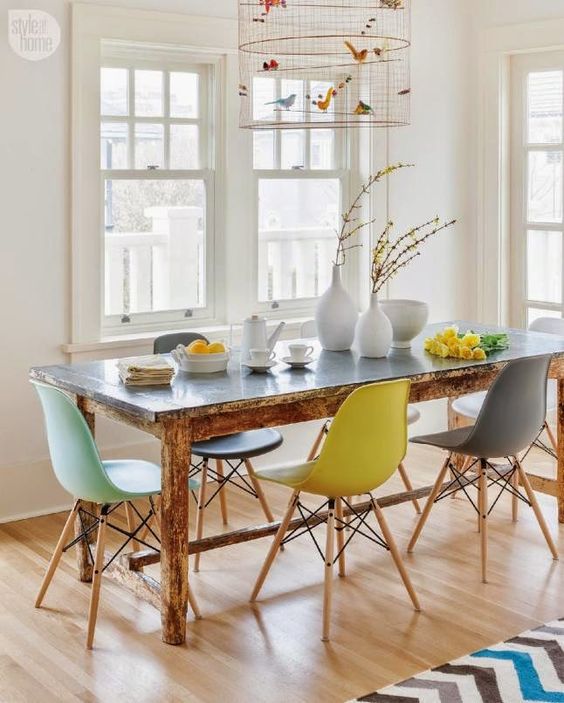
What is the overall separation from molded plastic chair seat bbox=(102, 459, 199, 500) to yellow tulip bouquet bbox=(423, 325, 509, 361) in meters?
1.16

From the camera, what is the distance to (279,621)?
366 centimetres

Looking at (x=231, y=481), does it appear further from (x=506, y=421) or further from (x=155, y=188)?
(x=155, y=188)

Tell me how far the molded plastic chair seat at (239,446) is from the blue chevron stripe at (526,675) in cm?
120

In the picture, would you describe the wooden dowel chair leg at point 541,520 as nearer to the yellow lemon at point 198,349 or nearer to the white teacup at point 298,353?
the white teacup at point 298,353

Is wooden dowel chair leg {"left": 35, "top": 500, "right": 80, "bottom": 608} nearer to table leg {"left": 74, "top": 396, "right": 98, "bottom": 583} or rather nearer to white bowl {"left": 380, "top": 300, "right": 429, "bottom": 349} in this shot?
table leg {"left": 74, "top": 396, "right": 98, "bottom": 583}

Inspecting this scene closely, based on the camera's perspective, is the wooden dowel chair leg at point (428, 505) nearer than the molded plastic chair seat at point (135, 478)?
No

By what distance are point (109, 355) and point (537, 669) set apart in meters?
2.48

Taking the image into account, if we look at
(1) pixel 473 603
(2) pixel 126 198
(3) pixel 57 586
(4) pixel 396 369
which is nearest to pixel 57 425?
(3) pixel 57 586

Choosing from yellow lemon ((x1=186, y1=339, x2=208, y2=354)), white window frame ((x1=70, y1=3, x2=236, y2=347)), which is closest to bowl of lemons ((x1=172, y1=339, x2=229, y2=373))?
yellow lemon ((x1=186, y1=339, x2=208, y2=354))

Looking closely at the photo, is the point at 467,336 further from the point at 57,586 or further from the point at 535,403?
the point at 57,586

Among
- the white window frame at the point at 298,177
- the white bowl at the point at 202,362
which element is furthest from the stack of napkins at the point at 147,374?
the white window frame at the point at 298,177

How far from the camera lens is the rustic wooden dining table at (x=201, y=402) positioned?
132 inches

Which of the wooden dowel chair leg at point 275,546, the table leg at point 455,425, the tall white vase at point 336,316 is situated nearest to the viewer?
the wooden dowel chair leg at point 275,546

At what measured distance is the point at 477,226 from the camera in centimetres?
621
